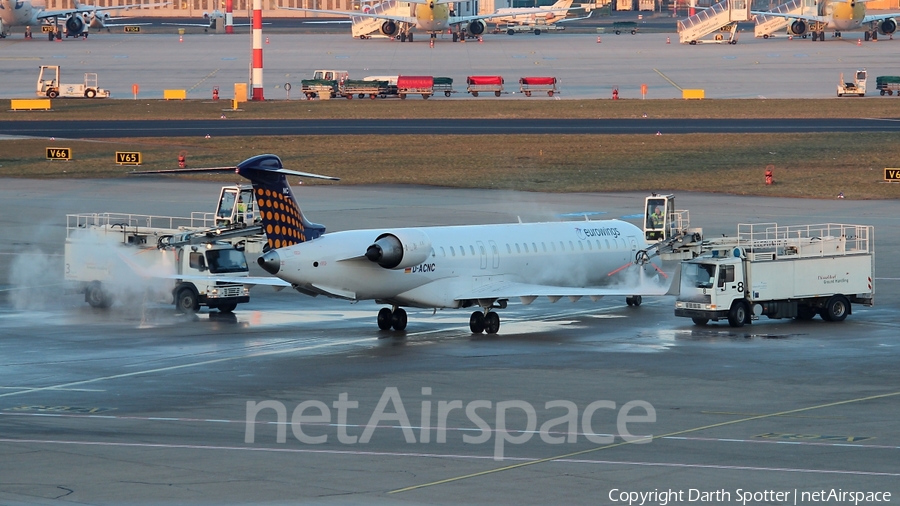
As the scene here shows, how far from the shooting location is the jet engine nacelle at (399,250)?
40469 millimetres

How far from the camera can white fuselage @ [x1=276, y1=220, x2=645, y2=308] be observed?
40125mm

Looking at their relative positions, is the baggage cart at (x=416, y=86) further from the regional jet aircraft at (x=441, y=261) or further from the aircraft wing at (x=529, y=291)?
the aircraft wing at (x=529, y=291)

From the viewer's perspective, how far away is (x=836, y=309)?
152 ft

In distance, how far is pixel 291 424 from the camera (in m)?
29.3

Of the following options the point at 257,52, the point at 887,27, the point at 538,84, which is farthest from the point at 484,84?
the point at 887,27

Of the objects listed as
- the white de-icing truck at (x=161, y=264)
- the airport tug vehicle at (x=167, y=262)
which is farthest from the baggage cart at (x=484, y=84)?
the white de-icing truck at (x=161, y=264)

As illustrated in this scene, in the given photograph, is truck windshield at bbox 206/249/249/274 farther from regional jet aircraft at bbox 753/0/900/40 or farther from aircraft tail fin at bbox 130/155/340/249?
regional jet aircraft at bbox 753/0/900/40

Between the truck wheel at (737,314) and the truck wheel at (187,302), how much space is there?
718 inches

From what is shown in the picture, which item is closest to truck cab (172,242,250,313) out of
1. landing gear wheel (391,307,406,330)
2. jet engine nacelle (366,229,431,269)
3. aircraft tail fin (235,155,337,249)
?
landing gear wheel (391,307,406,330)

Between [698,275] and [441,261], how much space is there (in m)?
8.73

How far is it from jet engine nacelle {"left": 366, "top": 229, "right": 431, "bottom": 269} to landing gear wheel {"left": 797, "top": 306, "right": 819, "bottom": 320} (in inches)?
535

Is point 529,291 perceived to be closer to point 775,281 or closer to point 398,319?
point 398,319

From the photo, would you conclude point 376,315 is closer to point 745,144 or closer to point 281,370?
point 281,370

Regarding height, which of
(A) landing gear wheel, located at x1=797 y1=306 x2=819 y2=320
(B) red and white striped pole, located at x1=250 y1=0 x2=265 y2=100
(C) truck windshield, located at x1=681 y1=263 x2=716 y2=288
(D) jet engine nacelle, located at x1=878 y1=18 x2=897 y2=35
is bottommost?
(A) landing gear wheel, located at x1=797 y1=306 x2=819 y2=320
